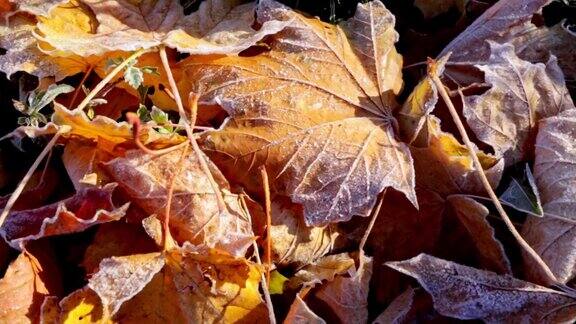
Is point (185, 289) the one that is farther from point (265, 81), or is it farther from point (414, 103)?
point (414, 103)

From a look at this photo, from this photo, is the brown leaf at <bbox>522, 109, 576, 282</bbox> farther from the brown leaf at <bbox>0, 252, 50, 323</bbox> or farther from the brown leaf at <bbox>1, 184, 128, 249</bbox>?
the brown leaf at <bbox>0, 252, 50, 323</bbox>

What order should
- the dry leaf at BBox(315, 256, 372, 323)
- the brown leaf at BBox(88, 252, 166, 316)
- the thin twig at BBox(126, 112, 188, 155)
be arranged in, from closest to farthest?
the thin twig at BBox(126, 112, 188, 155)
the brown leaf at BBox(88, 252, 166, 316)
the dry leaf at BBox(315, 256, 372, 323)

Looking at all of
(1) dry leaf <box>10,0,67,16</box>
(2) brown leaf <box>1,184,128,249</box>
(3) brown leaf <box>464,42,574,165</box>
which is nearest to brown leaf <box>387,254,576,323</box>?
(3) brown leaf <box>464,42,574,165</box>

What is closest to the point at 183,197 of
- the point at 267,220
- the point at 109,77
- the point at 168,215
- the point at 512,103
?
the point at 168,215

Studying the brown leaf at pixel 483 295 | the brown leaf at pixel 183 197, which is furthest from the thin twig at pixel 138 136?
the brown leaf at pixel 483 295

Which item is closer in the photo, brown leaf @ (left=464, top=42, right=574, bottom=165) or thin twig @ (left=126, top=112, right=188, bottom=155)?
thin twig @ (left=126, top=112, right=188, bottom=155)

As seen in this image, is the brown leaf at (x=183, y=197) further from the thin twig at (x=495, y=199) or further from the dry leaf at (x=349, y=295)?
the thin twig at (x=495, y=199)
